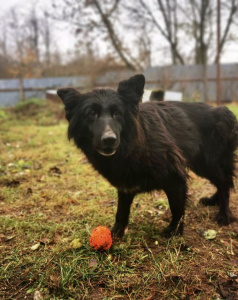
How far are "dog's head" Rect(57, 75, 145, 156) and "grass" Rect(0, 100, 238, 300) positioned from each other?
3.16ft

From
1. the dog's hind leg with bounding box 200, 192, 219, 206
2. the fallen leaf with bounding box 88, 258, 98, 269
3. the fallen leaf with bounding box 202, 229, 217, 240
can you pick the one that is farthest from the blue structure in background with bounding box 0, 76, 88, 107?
the fallen leaf with bounding box 88, 258, 98, 269

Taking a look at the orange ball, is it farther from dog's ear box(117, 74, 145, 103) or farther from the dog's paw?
the dog's paw

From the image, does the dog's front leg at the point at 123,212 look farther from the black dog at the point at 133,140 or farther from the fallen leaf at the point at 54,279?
Answer: the fallen leaf at the point at 54,279

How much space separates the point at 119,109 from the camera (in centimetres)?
262

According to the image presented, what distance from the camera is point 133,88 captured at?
2.70m

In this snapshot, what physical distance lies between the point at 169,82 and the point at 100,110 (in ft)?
42.8

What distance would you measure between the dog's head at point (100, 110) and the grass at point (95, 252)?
96 cm

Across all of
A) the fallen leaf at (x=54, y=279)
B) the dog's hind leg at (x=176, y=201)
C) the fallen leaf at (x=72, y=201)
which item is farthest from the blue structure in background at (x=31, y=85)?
the fallen leaf at (x=54, y=279)

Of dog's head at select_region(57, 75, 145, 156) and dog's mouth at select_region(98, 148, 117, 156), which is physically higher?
dog's head at select_region(57, 75, 145, 156)

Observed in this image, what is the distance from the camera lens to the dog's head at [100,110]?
256cm

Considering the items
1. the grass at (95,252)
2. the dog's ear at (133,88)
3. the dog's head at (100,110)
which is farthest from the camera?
the dog's ear at (133,88)

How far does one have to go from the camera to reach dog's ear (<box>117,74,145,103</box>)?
2.67 m

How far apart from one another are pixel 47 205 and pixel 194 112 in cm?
227

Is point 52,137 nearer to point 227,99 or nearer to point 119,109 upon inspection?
point 119,109
